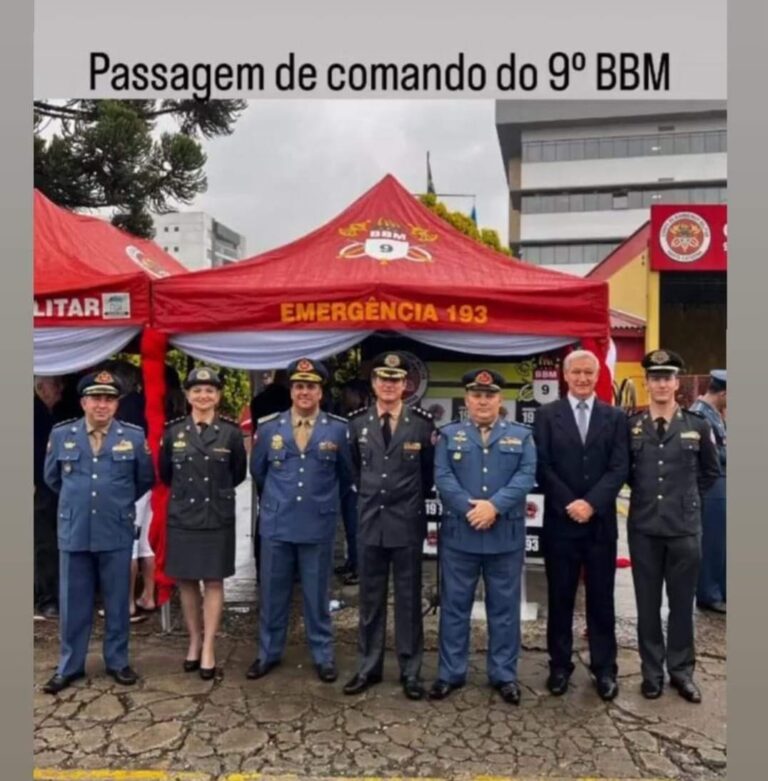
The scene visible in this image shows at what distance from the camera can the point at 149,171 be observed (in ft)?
34.5

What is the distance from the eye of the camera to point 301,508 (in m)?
3.95

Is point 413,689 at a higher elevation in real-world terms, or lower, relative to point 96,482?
lower

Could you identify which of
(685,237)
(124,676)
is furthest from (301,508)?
(685,237)

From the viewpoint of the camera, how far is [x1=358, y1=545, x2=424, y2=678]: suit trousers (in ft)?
12.6

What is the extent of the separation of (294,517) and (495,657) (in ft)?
3.95

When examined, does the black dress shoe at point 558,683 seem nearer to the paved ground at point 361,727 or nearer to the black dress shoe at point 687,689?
the paved ground at point 361,727

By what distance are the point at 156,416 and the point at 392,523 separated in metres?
1.70

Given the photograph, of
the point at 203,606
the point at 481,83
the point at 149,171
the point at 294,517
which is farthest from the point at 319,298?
the point at 149,171

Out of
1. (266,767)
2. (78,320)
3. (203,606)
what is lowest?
(266,767)

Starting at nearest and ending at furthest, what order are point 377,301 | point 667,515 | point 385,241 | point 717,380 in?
point 667,515 → point 377,301 → point 717,380 → point 385,241

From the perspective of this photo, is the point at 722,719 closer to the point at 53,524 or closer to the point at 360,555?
the point at 360,555

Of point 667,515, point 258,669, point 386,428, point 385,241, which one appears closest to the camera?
point 667,515

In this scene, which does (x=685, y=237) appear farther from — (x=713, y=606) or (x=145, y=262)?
(x=145, y=262)

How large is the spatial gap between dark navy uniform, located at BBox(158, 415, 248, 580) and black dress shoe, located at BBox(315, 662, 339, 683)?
68 centimetres
